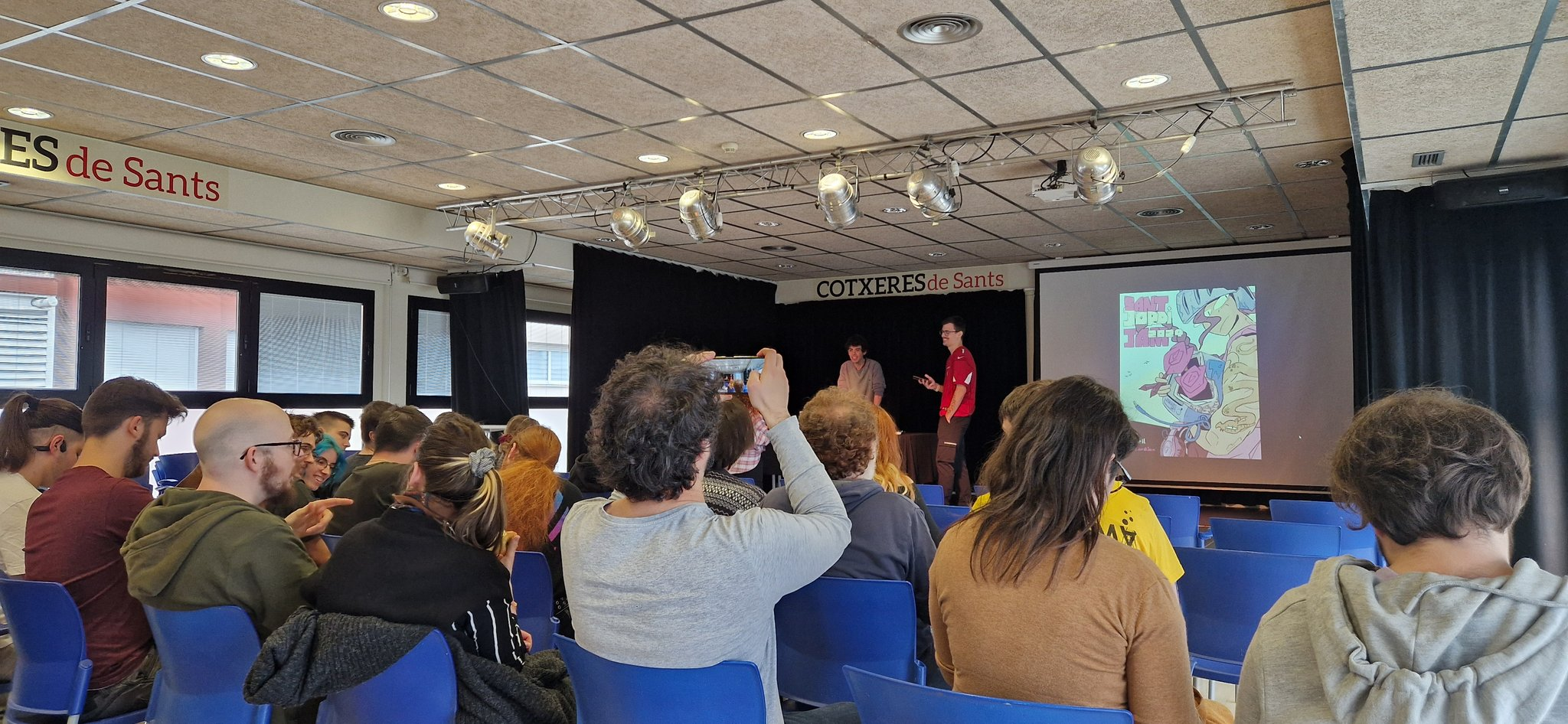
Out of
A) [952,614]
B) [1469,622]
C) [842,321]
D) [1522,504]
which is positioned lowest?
[952,614]

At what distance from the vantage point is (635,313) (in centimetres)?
993

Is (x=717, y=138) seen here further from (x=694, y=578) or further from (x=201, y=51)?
(x=694, y=578)

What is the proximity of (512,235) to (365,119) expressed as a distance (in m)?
3.35

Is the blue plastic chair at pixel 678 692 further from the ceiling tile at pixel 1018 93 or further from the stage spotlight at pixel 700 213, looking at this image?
the stage spotlight at pixel 700 213

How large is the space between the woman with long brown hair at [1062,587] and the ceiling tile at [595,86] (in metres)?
3.28

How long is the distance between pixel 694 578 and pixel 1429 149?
15.7 feet

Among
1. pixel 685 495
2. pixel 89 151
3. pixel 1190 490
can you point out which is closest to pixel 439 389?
pixel 89 151

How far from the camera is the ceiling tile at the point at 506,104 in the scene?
15.1 feet

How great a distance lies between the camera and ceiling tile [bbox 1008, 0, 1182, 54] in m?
3.67

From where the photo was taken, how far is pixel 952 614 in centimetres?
166

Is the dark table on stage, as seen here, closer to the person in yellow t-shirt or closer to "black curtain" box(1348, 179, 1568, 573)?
"black curtain" box(1348, 179, 1568, 573)

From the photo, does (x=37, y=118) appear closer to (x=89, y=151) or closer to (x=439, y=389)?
(x=89, y=151)

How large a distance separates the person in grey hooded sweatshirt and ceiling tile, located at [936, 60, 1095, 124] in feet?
11.3

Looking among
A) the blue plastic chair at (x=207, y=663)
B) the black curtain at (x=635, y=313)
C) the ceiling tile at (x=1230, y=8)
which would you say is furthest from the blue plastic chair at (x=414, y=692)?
the black curtain at (x=635, y=313)
